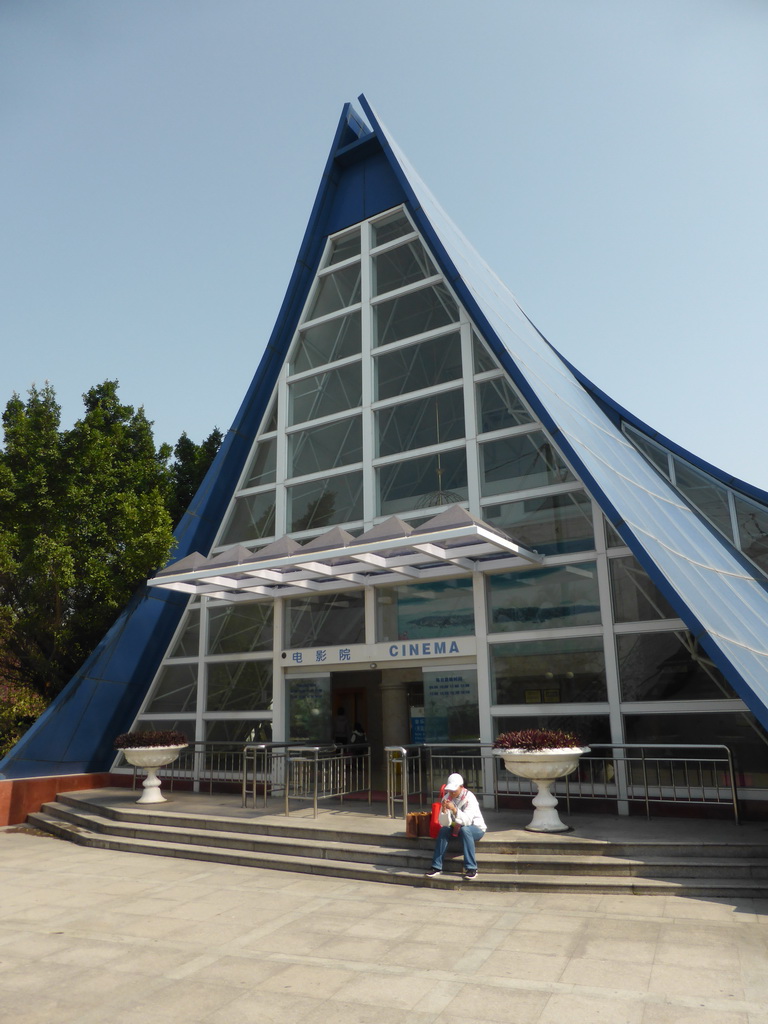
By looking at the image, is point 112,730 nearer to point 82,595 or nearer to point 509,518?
point 82,595

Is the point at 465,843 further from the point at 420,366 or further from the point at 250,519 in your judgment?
the point at 250,519

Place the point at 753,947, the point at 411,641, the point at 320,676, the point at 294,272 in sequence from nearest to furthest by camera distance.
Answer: the point at 753,947, the point at 411,641, the point at 320,676, the point at 294,272

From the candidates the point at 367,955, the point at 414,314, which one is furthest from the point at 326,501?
the point at 367,955

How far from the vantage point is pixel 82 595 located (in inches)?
719

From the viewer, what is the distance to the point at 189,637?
1800cm

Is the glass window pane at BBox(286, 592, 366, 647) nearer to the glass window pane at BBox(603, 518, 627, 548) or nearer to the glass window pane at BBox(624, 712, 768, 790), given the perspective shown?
the glass window pane at BBox(603, 518, 627, 548)

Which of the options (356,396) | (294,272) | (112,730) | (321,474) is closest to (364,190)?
(294,272)

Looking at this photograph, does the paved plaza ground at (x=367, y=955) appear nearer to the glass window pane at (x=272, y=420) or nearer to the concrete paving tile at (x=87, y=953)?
the concrete paving tile at (x=87, y=953)

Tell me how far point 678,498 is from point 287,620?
8908mm

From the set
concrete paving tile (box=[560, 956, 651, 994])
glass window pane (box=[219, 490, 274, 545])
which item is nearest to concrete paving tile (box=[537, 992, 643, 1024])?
concrete paving tile (box=[560, 956, 651, 994])

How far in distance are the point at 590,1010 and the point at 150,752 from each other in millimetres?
11011

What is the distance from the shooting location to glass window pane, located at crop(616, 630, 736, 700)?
39.7ft

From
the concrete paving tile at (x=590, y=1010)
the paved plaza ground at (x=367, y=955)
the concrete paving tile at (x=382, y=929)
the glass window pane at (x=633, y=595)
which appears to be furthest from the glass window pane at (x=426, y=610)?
the concrete paving tile at (x=590, y=1010)

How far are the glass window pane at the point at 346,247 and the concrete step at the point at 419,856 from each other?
1324 centimetres
